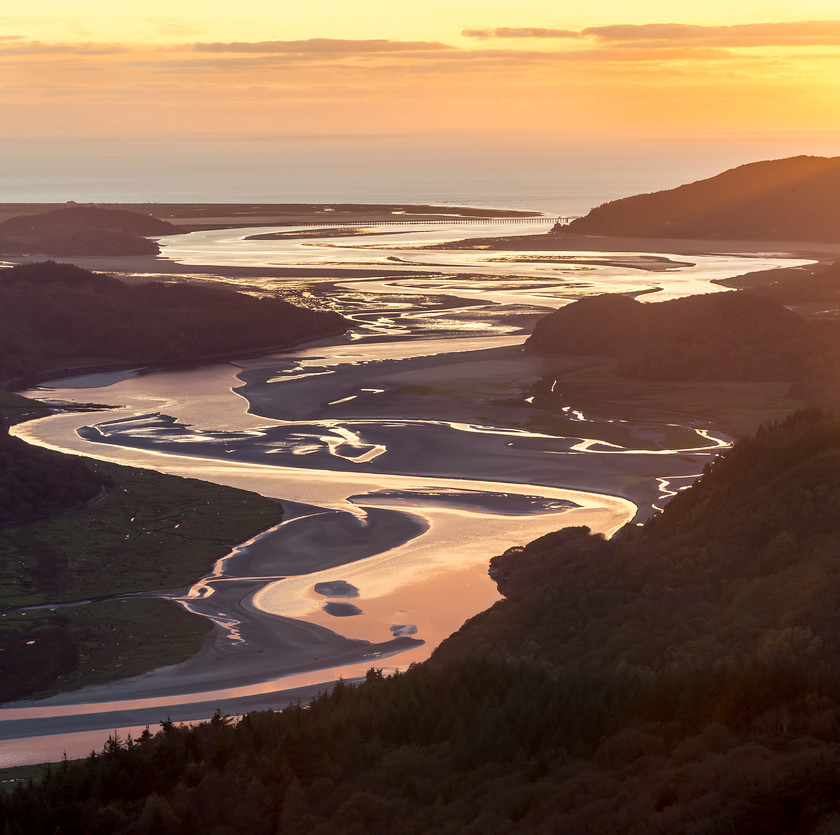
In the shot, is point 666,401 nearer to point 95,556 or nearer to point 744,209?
point 95,556

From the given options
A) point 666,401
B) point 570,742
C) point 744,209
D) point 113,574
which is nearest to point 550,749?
point 570,742

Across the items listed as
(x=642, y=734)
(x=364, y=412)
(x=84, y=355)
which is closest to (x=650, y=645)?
(x=642, y=734)

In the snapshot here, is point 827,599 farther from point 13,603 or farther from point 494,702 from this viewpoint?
point 13,603

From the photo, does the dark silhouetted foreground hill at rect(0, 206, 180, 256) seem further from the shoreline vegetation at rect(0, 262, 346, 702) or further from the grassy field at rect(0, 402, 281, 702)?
the grassy field at rect(0, 402, 281, 702)

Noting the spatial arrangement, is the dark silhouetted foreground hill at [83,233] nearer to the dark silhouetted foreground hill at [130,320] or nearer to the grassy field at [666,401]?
the dark silhouetted foreground hill at [130,320]

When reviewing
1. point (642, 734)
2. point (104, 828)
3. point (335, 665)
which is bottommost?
point (335, 665)

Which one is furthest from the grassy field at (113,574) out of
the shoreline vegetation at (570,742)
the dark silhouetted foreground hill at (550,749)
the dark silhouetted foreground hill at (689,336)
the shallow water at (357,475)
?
the dark silhouetted foreground hill at (689,336)
